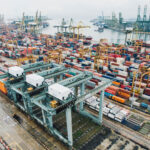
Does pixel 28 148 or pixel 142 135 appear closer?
pixel 28 148

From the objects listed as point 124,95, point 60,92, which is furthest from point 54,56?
point 60,92

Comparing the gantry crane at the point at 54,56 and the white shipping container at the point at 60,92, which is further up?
the gantry crane at the point at 54,56

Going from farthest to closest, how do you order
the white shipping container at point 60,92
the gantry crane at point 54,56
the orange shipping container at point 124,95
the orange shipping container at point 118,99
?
the gantry crane at point 54,56 < the orange shipping container at point 124,95 < the orange shipping container at point 118,99 < the white shipping container at point 60,92

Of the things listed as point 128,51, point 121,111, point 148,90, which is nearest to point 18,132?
point 121,111

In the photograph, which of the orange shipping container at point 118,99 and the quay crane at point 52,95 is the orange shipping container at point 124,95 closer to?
the orange shipping container at point 118,99

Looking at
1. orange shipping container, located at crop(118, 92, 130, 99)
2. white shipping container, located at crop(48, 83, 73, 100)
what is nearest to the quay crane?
white shipping container, located at crop(48, 83, 73, 100)

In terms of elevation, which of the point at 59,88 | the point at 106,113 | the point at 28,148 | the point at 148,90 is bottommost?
the point at 28,148

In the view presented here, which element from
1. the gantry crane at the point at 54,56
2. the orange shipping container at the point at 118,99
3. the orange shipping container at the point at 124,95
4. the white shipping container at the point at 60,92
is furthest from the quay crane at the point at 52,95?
the gantry crane at the point at 54,56

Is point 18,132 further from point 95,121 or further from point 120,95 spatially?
point 120,95

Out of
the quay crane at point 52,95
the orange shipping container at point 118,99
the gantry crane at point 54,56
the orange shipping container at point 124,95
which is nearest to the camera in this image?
the quay crane at point 52,95

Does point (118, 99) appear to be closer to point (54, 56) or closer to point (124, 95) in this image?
point (124, 95)

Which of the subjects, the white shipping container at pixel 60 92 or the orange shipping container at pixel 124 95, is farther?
the orange shipping container at pixel 124 95
